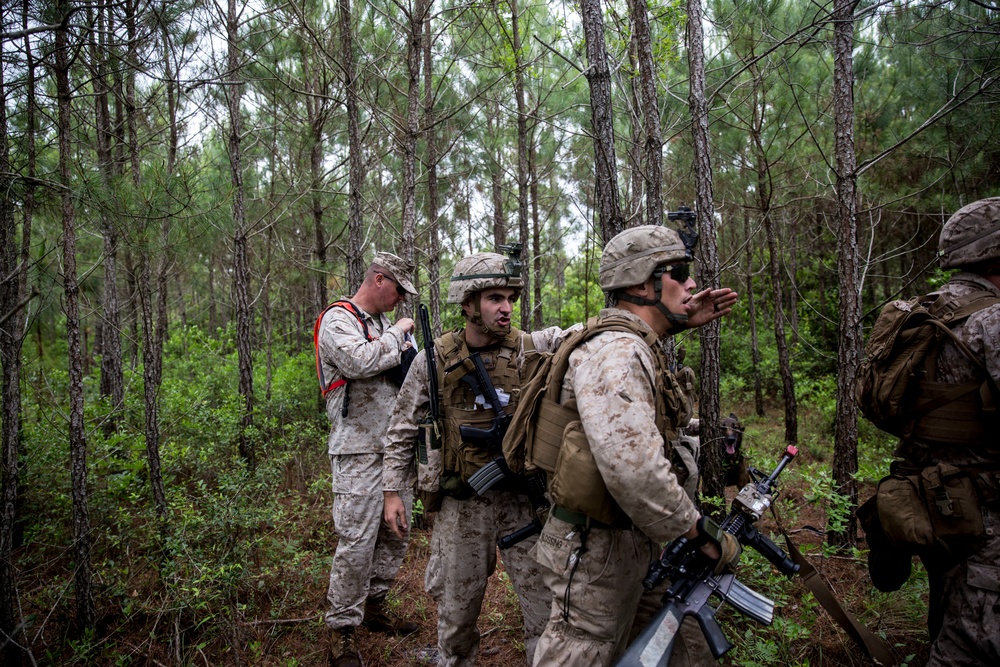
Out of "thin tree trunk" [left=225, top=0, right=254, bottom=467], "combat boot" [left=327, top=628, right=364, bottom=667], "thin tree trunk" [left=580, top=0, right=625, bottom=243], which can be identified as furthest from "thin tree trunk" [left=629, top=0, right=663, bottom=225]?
"thin tree trunk" [left=225, top=0, right=254, bottom=467]

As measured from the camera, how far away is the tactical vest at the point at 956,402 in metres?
2.14

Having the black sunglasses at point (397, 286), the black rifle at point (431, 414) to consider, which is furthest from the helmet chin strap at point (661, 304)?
the black sunglasses at point (397, 286)

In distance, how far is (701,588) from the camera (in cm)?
195

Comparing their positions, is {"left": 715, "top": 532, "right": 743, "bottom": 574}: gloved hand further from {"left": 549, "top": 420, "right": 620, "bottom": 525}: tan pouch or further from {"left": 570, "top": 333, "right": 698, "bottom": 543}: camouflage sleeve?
{"left": 549, "top": 420, "right": 620, "bottom": 525}: tan pouch

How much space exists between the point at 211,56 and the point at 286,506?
439cm

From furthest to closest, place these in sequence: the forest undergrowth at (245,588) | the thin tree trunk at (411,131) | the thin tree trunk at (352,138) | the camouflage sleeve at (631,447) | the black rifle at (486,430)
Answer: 1. the thin tree trunk at (352,138)
2. the thin tree trunk at (411,131)
3. the forest undergrowth at (245,588)
4. the black rifle at (486,430)
5. the camouflage sleeve at (631,447)

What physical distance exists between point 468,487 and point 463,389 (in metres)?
0.49

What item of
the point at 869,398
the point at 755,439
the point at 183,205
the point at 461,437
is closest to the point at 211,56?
the point at 183,205

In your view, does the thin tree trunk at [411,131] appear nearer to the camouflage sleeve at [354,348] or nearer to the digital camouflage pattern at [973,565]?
the camouflage sleeve at [354,348]

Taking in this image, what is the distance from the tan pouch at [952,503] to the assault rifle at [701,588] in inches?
26.8

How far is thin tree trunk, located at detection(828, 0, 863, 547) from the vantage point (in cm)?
373

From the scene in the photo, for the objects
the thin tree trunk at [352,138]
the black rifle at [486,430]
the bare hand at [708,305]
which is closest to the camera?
the bare hand at [708,305]

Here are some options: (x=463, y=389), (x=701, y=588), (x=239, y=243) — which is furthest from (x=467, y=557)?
(x=239, y=243)

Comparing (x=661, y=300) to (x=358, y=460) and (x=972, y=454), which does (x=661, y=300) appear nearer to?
(x=972, y=454)
